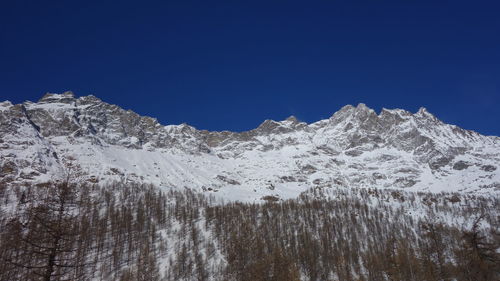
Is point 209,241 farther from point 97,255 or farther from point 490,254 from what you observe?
point 490,254

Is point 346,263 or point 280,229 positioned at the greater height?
point 280,229

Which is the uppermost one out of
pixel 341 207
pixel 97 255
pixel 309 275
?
pixel 341 207

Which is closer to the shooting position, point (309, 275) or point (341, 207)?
point (309, 275)

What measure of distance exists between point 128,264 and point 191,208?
58.0m

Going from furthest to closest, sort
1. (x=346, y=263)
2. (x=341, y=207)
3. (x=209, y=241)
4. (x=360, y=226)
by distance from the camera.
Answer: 1. (x=341, y=207)
2. (x=360, y=226)
3. (x=209, y=241)
4. (x=346, y=263)

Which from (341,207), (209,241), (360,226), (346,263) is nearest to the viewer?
(346,263)

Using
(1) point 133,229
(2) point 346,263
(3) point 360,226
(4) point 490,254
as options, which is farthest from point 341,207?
(4) point 490,254

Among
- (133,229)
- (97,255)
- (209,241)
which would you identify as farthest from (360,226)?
(97,255)

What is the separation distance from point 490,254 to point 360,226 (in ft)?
485

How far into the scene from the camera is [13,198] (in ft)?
529

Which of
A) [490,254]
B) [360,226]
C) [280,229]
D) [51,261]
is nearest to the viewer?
[51,261]

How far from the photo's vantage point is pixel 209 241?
440 ft

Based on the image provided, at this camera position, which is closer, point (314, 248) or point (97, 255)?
point (97, 255)

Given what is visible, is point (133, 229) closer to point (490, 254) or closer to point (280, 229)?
point (280, 229)
